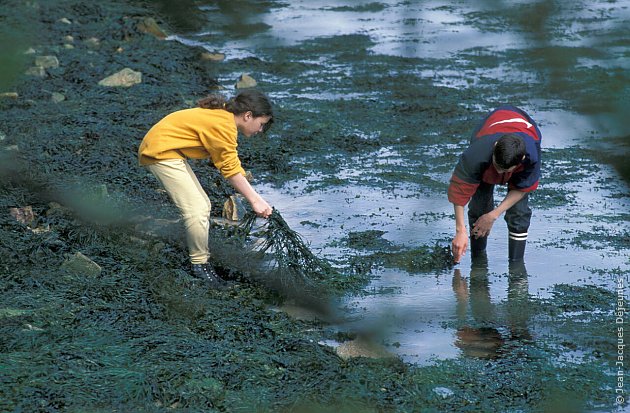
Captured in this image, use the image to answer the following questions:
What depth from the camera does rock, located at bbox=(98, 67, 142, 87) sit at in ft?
32.9

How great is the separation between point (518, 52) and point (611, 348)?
22.6 feet

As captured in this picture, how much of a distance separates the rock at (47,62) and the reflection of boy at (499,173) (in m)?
5.78

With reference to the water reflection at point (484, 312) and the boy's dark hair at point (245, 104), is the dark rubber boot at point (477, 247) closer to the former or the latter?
the water reflection at point (484, 312)

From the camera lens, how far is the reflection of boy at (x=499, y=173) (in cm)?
545

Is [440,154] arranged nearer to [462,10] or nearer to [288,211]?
[288,211]

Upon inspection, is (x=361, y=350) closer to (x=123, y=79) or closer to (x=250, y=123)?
(x=250, y=123)

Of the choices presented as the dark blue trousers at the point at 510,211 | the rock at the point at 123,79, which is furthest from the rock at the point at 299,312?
the rock at the point at 123,79

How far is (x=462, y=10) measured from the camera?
1354cm

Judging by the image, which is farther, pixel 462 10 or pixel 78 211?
pixel 462 10

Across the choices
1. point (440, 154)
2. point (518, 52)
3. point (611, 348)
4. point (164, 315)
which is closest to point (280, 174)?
point (440, 154)

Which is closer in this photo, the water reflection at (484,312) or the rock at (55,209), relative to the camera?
the water reflection at (484,312)

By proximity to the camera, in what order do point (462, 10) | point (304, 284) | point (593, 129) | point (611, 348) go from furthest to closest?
point (462, 10) → point (593, 129) → point (304, 284) → point (611, 348)

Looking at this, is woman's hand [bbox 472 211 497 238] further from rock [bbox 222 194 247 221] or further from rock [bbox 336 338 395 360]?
rock [bbox 222 194 247 221]

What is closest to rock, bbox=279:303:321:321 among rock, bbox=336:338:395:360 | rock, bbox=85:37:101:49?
rock, bbox=336:338:395:360
